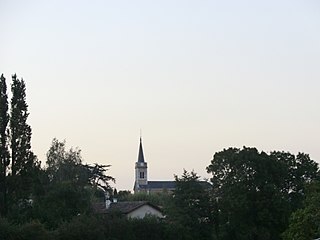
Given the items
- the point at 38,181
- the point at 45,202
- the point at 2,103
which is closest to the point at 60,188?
the point at 45,202

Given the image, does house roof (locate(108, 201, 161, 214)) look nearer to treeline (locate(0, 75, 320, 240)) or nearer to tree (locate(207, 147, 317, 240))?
treeline (locate(0, 75, 320, 240))

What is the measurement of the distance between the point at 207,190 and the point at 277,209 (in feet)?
20.2

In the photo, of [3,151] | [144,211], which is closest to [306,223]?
[3,151]

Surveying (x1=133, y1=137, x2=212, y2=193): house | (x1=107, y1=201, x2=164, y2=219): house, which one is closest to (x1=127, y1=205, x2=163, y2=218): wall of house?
(x1=107, y1=201, x2=164, y2=219): house

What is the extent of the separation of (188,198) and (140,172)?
134673 millimetres

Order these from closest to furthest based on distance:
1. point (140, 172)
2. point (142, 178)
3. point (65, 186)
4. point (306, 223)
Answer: point (306, 223), point (65, 186), point (140, 172), point (142, 178)

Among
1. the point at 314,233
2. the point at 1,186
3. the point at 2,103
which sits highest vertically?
the point at 2,103

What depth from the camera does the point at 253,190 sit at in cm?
5900

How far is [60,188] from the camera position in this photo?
187 feet

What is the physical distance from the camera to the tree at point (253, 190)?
57.8 metres

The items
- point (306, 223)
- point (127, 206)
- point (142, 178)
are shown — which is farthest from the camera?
point (142, 178)

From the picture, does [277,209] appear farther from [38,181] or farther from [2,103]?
[2,103]

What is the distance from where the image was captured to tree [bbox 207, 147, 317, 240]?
57812mm

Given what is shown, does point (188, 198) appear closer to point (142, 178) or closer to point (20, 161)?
point (20, 161)
